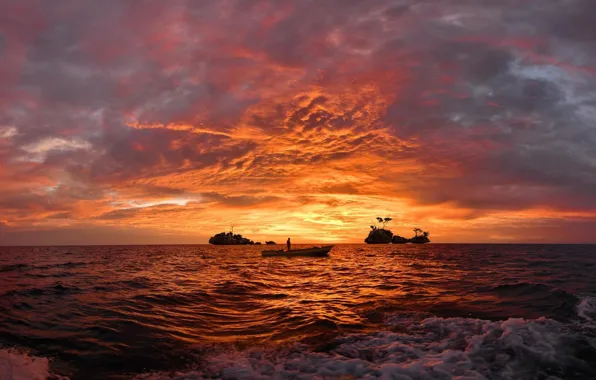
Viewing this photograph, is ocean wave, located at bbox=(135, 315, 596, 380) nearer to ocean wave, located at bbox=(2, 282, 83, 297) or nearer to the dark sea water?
the dark sea water

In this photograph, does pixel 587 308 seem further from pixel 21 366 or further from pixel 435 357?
pixel 21 366

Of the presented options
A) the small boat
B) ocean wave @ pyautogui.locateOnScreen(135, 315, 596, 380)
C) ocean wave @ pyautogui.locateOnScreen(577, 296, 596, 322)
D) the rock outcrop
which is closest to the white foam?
ocean wave @ pyautogui.locateOnScreen(135, 315, 596, 380)

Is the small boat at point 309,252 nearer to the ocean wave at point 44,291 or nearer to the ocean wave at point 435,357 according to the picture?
the ocean wave at point 44,291

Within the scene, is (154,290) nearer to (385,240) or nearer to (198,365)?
(198,365)

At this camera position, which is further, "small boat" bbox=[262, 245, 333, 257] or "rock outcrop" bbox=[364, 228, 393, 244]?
"rock outcrop" bbox=[364, 228, 393, 244]

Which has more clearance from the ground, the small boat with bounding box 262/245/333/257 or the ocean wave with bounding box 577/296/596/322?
the ocean wave with bounding box 577/296/596/322

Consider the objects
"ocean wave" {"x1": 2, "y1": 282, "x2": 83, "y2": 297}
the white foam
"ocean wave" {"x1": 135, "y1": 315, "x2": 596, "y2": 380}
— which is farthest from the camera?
"ocean wave" {"x1": 2, "y1": 282, "x2": 83, "y2": 297}

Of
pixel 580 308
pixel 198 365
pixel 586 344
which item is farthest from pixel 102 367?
pixel 580 308

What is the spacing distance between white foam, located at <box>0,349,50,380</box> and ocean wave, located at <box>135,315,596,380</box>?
7.27ft

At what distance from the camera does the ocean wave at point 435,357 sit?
23.7ft

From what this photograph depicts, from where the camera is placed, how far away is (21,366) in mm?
7469

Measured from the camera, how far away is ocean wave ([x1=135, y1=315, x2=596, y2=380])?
23.7 feet

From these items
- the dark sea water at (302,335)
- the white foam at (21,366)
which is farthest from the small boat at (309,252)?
the white foam at (21,366)

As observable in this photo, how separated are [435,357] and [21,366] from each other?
30.4 feet
